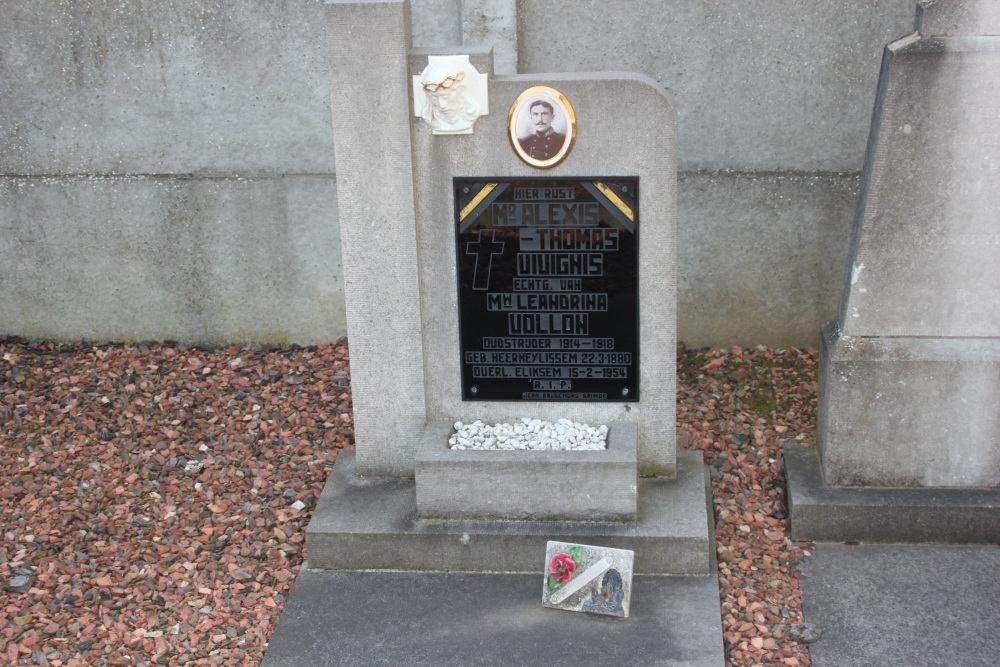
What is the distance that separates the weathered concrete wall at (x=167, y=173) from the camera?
680 cm

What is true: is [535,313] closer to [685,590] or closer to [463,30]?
[685,590]

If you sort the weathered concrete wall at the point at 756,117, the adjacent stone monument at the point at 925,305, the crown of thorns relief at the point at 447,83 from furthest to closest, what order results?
the weathered concrete wall at the point at 756,117 → the crown of thorns relief at the point at 447,83 → the adjacent stone monument at the point at 925,305

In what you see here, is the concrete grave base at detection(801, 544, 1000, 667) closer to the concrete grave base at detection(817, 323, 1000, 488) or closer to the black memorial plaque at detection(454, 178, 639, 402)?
the concrete grave base at detection(817, 323, 1000, 488)

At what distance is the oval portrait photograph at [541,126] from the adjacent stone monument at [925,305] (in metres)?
1.41

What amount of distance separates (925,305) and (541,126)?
199 cm

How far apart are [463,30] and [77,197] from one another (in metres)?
2.78

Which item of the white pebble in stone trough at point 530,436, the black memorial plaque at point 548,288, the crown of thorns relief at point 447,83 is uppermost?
the crown of thorns relief at point 447,83

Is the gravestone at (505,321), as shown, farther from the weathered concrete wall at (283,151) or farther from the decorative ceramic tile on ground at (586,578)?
the weathered concrete wall at (283,151)

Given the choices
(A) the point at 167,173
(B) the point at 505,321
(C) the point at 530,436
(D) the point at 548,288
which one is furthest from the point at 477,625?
(A) the point at 167,173

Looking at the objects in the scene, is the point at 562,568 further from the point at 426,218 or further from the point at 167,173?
the point at 167,173

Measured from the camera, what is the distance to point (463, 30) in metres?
6.60

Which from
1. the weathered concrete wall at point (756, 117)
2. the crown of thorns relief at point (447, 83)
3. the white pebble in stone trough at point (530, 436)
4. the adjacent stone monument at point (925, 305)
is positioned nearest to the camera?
the adjacent stone monument at point (925, 305)

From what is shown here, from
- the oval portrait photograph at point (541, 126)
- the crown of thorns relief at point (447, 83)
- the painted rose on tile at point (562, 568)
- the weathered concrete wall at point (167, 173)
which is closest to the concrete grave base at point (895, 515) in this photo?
the painted rose on tile at point (562, 568)

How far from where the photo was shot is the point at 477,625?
15.7 ft
